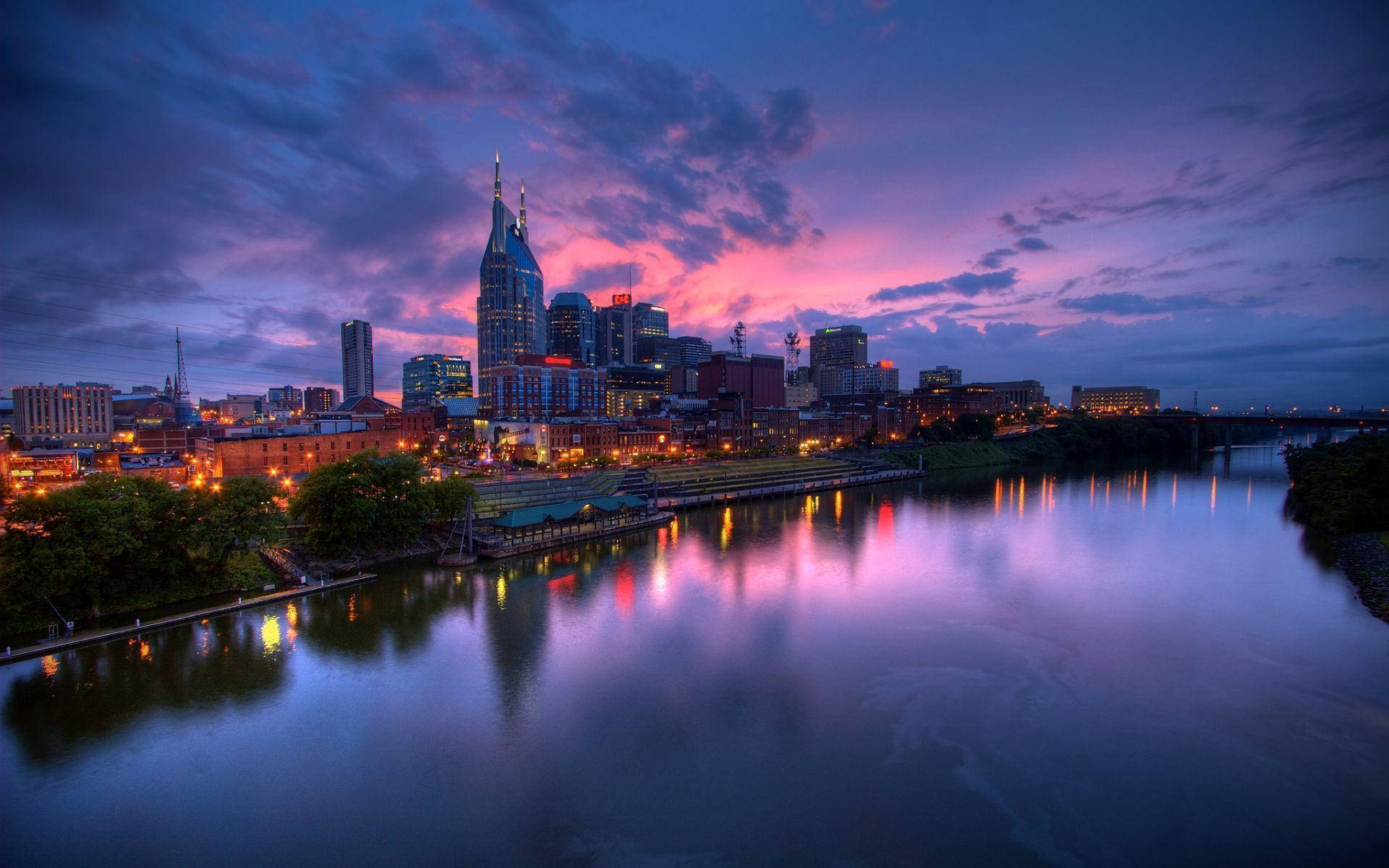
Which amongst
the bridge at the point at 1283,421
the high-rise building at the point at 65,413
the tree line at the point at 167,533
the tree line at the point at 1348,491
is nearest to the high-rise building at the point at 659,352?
the bridge at the point at 1283,421

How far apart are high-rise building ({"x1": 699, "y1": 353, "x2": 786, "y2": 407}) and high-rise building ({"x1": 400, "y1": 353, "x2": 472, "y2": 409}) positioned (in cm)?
8156

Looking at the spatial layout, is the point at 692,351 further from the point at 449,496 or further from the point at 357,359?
the point at 449,496

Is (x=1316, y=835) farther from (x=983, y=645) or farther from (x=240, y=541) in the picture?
(x=240, y=541)

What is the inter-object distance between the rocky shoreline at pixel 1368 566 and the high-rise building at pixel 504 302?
118473 mm

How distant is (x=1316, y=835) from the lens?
432 inches

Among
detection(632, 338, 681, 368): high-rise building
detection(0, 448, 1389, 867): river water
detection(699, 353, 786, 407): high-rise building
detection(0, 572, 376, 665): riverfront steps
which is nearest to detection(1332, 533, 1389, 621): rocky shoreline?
detection(0, 448, 1389, 867): river water

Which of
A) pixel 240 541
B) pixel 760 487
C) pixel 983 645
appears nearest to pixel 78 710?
pixel 240 541

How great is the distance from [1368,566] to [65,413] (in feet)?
382

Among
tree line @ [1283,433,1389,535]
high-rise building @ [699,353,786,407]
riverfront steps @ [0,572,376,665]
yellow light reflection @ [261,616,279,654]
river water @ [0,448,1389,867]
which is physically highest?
high-rise building @ [699,353,786,407]

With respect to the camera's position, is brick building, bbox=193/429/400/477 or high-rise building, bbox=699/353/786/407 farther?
high-rise building, bbox=699/353/786/407

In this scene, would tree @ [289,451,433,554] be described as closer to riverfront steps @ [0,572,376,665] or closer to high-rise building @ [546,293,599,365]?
riverfront steps @ [0,572,376,665]

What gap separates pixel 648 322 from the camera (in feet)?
634

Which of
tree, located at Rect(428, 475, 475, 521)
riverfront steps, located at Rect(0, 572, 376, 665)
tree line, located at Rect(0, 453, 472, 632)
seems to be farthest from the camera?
tree, located at Rect(428, 475, 475, 521)

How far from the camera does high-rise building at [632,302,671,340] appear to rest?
190 m
